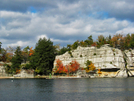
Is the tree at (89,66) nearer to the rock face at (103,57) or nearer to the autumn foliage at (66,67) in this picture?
the rock face at (103,57)

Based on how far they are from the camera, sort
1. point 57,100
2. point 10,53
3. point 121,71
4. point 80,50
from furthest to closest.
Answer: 1. point 10,53
2. point 80,50
3. point 121,71
4. point 57,100

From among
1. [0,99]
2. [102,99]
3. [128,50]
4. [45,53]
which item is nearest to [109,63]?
[128,50]

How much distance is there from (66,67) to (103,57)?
20705 millimetres

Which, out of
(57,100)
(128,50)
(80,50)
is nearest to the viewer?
(57,100)

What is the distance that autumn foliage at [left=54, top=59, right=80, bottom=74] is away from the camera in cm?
9646

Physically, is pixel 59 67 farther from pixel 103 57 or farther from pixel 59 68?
pixel 103 57

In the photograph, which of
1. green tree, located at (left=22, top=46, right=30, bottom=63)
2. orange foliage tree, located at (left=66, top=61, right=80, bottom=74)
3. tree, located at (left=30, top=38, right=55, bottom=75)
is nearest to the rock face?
orange foliage tree, located at (left=66, top=61, right=80, bottom=74)

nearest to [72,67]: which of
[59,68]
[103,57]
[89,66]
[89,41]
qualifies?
[59,68]

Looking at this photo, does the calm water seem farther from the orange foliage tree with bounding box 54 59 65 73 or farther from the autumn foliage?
the orange foliage tree with bounding box 54 59 65 73

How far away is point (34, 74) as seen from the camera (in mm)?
103000

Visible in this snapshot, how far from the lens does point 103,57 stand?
303 feet

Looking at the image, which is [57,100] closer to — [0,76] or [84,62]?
[84,62]

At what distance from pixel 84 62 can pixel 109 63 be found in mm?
14196

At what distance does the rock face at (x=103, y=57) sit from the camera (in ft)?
292
